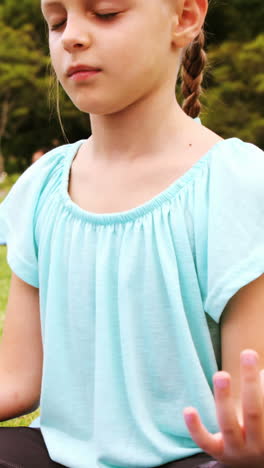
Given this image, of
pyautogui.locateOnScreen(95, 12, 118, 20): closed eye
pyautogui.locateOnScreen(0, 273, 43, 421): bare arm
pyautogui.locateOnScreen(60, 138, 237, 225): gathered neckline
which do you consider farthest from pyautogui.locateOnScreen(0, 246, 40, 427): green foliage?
pyautogui.locateOnScreen(95, 12, 118, 20): closed eye

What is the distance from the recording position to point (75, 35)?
1452 mm

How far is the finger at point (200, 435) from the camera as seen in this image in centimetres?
112

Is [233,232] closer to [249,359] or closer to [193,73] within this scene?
[249,359]

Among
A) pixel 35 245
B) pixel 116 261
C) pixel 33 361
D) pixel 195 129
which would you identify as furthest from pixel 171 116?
pixel 33 361

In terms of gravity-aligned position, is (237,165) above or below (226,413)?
above

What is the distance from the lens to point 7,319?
1.84 m

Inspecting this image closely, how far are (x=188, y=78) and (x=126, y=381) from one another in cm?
78

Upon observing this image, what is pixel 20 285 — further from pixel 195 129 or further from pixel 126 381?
pixel 195 129

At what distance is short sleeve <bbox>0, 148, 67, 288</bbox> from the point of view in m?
1.76

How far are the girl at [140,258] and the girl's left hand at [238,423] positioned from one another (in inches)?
7.0

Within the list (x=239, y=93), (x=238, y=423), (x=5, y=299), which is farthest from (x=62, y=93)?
(x=238, y=423)

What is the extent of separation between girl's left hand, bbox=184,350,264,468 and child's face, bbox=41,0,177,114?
2.06 ft

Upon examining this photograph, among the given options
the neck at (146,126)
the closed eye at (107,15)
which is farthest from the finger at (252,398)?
the closed eye at (107,15)

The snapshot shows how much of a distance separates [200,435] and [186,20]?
85 centimetres
